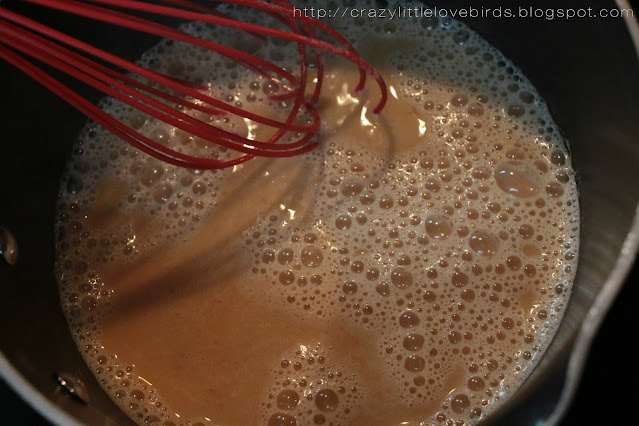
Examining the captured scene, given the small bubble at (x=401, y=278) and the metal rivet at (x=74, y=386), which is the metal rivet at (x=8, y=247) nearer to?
the metal rivet at (x=74, y=386)

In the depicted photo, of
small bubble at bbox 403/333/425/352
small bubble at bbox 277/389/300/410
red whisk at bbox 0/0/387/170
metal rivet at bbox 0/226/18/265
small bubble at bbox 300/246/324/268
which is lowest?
small bubble at bbox 277/389/300/410

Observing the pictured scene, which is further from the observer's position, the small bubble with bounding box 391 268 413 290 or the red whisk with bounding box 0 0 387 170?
the small bubble with bounding box 391 268 413 290

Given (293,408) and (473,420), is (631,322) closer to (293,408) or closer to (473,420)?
(473,420)

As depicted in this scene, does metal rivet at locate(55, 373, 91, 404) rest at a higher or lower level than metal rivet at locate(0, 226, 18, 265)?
lower

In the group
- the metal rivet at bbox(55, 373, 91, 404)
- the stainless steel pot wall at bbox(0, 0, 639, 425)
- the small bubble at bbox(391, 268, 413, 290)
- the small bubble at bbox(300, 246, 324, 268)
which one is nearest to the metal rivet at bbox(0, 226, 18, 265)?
the stainless steel pot wall at bbox(0, 0, 639, 425)

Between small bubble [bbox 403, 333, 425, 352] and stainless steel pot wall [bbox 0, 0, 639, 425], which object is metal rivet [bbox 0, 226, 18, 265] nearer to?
stainless steel pot wall [bbox 0, 0, 639, 425]

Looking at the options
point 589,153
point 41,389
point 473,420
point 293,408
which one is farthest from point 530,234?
point 41,389

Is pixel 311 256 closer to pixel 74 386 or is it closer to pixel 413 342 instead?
pixel 413 342
